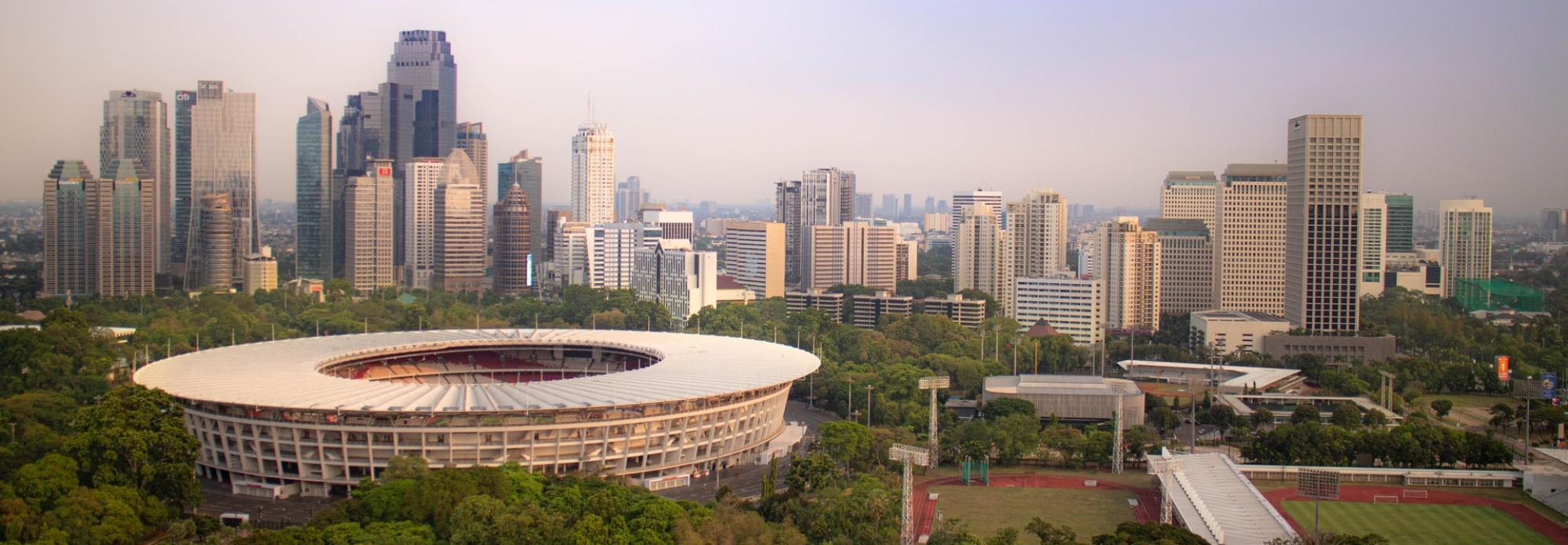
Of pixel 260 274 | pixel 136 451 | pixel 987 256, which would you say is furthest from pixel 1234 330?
pixel 260 274

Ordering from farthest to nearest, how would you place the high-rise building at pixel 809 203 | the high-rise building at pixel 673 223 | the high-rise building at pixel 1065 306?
the high-rise building at pixel 809 203
the high-rise building at pixel 673 223
the high-rise building at pixel 1065 306

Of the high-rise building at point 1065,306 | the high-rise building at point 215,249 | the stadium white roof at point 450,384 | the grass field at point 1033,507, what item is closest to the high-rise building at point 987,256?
the high-rise building at point 1065,306

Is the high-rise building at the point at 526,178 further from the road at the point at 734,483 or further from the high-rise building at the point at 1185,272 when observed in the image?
the road at the point at 734,483

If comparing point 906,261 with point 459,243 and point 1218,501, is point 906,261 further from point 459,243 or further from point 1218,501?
point 1218,501

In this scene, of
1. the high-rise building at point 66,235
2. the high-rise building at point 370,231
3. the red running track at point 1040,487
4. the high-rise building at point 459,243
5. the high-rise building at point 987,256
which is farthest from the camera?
the high-rise building at point 370,231

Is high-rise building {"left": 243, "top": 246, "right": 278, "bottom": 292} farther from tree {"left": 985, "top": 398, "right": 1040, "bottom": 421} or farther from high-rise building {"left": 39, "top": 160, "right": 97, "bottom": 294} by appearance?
tree {"left": 985, "top": 398, "right": 1040, "bottom": 421}

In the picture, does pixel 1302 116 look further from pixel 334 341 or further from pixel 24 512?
pixel 24 512

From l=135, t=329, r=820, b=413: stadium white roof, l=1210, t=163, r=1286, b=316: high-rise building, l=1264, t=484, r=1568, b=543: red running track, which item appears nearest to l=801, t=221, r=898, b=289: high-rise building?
l=1210, t=163, r=1286, b=316: high-rise building
